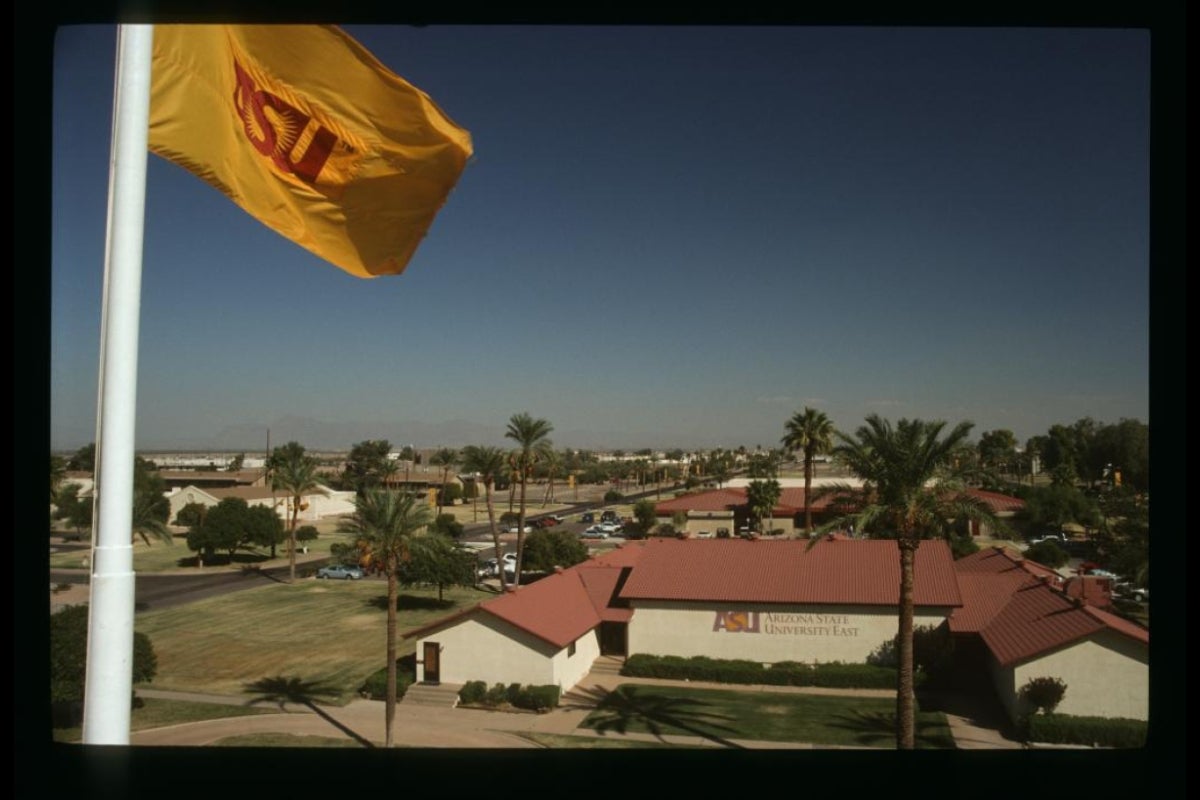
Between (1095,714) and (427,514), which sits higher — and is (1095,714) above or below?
below

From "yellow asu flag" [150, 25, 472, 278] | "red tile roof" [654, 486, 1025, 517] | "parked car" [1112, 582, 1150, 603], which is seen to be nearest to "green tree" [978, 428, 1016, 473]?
"red tile roof" [654, 486, 1025, 517]

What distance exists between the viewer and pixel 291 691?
22000mm

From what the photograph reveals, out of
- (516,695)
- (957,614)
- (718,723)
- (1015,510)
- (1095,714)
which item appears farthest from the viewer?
(1015,510)

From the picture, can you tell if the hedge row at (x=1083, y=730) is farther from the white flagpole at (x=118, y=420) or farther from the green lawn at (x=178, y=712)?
the white flagpole at (x=118, y=420)

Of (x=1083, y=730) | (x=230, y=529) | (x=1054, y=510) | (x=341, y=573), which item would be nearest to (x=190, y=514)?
(x=230, y=529)

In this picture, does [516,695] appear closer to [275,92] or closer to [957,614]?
[957,614]

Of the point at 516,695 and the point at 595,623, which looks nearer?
the point at 516,695

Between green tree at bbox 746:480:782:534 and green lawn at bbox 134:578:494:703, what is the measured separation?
1919cm

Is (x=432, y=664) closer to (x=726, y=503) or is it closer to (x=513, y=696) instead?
(x=513, y=696)

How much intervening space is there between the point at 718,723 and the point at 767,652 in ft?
15.3

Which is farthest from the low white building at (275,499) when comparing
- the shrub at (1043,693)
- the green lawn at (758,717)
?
the shrub at (1043,693)

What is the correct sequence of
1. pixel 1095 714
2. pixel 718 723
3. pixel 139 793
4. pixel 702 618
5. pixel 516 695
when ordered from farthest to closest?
pixel 702 618 < pixel 516 695 < pixel 718 723 < pixel 1095 714 < pixel 139 793

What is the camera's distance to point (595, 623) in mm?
23391

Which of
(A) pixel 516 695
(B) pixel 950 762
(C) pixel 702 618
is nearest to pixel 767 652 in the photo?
(C) pixel 702 618
